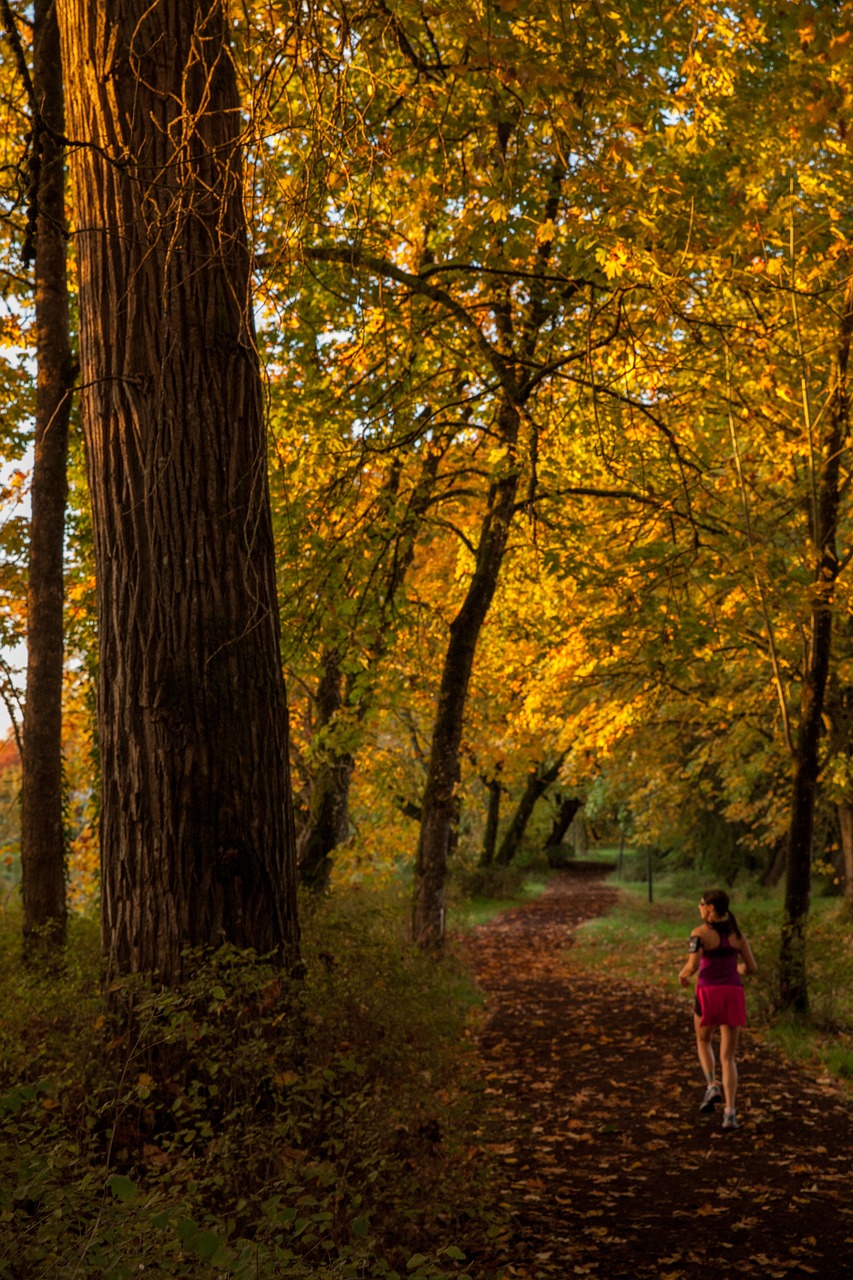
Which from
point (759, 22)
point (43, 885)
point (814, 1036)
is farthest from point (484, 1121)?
point (759, 22)

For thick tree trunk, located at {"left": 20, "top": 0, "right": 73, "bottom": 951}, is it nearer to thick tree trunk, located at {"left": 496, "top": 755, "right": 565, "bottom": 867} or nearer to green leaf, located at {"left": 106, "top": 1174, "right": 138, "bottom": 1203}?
green leaf, located at {"left": 106, "top": 1174, "right": 138, "bottom": 1203}

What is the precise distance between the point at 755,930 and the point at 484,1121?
6.46 meters

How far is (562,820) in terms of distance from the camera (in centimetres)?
4544

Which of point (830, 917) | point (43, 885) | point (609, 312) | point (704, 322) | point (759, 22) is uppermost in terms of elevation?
point (759, 22)

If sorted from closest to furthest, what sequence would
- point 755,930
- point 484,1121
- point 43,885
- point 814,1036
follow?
point 484,1121, point 43,885, point 814,1036, point 755,930

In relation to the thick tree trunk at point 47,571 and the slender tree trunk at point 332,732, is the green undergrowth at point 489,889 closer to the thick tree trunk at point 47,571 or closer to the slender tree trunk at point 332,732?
the slender tree trunk at point 332,732

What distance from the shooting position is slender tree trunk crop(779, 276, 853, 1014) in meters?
11.4

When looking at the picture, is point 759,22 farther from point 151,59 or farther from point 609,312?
point 151,59

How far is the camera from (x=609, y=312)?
26.2 feet

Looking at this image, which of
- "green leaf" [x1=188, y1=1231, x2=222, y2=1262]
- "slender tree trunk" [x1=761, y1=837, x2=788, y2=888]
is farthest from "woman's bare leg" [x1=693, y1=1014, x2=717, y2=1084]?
"slender tree trunk" [x1=761, y1=837, x2=788, y2=888]

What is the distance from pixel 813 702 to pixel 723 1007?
15.3 feet

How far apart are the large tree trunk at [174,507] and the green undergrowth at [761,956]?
280 inches

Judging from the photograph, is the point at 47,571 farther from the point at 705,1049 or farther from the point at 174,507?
the point at 705,1049

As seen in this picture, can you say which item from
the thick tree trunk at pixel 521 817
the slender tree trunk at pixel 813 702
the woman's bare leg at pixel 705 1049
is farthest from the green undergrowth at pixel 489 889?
the woman's bare leg at pixel 705 1049
